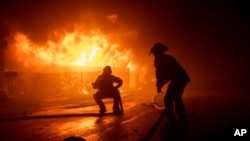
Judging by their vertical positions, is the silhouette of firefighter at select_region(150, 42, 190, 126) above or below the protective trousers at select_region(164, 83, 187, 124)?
above

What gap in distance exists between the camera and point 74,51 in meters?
31.3

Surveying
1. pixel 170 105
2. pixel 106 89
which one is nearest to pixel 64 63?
pixel 106 89

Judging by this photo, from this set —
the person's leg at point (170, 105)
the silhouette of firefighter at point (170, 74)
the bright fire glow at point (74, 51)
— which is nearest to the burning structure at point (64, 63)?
the bright fire glow at point (74, 51)

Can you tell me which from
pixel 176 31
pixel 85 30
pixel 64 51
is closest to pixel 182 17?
pixel 176 31

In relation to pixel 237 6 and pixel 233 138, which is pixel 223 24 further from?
pixel 233 138

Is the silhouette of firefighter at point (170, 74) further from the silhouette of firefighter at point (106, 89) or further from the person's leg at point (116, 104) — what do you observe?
the silhouette of firefighter at point (106, 89)

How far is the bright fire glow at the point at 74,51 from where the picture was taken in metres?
29.2

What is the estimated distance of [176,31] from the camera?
108ft

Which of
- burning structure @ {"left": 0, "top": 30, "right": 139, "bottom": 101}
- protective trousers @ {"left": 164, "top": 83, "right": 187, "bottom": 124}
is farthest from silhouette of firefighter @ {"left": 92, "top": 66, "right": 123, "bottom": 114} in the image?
burning structure @ {"left": 0, "top": 30, "right": 139, "bottom": 101}

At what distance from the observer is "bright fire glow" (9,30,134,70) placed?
29.2 m

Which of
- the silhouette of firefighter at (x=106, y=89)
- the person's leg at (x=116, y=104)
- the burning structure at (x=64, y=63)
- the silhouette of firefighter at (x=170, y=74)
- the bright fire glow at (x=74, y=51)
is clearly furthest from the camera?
the bright fire glow at (x=74, y=51)

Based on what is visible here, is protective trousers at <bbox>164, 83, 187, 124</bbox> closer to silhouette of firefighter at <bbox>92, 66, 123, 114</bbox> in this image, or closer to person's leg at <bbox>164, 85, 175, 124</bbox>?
person's leg at <bbox>164, 85, 175, 124</bbox>

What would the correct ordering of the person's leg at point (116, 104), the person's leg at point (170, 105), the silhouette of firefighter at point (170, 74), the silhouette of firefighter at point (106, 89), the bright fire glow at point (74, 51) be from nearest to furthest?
1. the person's leg at point (170, 105)
2. the silhouette of firefighter at point (170, 74)
3. the person's leg at point (116, 104)
4. the silhouette of firefighter at point (106, 89)
5. the bright fire glow at point (74, 51)

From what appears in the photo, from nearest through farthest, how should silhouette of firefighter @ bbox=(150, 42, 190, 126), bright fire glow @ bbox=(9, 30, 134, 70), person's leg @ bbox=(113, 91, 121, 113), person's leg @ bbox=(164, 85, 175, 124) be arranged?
person's leg @ bbox=(164, 85, 175, 124)
silhouette of firefighter @ bbox=(150, 42, 190, 126)
person's leg @ bbox=(113, 91, 121, 113)
bright fire glow @ bbox=(9, 30, 134, 70)
